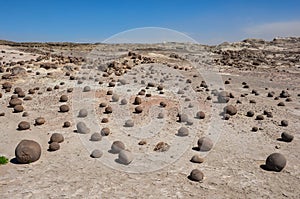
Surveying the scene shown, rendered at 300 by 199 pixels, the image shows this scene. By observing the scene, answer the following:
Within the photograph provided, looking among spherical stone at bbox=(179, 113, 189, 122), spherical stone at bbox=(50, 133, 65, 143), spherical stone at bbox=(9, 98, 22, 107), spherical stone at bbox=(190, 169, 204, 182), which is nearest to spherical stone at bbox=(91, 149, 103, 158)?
spherical stone at bbox=(50, 133, 65, 143)

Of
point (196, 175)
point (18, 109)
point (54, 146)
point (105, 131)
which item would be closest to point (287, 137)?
point (196, 175)

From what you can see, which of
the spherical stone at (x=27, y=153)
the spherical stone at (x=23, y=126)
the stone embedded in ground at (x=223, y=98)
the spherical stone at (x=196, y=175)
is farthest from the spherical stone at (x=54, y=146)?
the stone embedded in ground at (x=223, y=98)

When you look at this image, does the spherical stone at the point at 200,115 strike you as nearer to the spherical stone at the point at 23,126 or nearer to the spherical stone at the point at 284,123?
the spherical stone at the point at 284,123

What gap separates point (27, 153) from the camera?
25.9 feet

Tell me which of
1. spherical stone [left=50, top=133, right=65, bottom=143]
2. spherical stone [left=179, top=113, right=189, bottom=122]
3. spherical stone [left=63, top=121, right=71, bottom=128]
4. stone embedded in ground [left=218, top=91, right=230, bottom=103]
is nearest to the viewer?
spherical stone [left=50, top=133, right=65, bottom=143]

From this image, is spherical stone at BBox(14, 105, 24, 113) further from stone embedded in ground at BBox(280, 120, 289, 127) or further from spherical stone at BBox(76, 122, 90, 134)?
stone embedded in ground at BBox(280, 120, 289, 127)

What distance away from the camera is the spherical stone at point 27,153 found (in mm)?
7863

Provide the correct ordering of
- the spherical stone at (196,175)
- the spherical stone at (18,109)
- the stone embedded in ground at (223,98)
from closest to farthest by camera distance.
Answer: the spherical stone at (196,175), the spherical stone at (18,109), the stone embedded in ground at (223,98)

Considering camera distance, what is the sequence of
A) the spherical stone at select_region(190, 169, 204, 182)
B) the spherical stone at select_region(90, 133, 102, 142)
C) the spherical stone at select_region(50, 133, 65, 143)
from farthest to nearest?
the spherical stone at select_region(90, 133, 102, 142) → the spherical stone at select_region(50, 133, 65, 143) → the spherical stone at select_region(190, 169, 204, 182)

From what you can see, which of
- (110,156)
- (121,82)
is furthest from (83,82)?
(110,156)

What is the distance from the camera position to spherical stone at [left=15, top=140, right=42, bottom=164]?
7863mm

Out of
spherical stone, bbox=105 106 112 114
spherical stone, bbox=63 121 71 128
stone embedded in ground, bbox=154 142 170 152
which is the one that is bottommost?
stone embedded in ground, bbox=154 142 170 152

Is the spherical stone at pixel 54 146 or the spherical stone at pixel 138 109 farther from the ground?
the spherical stone at pixel 138 109

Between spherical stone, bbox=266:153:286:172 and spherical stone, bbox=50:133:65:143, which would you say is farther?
spherical stone, bbox=50:133:65:143
